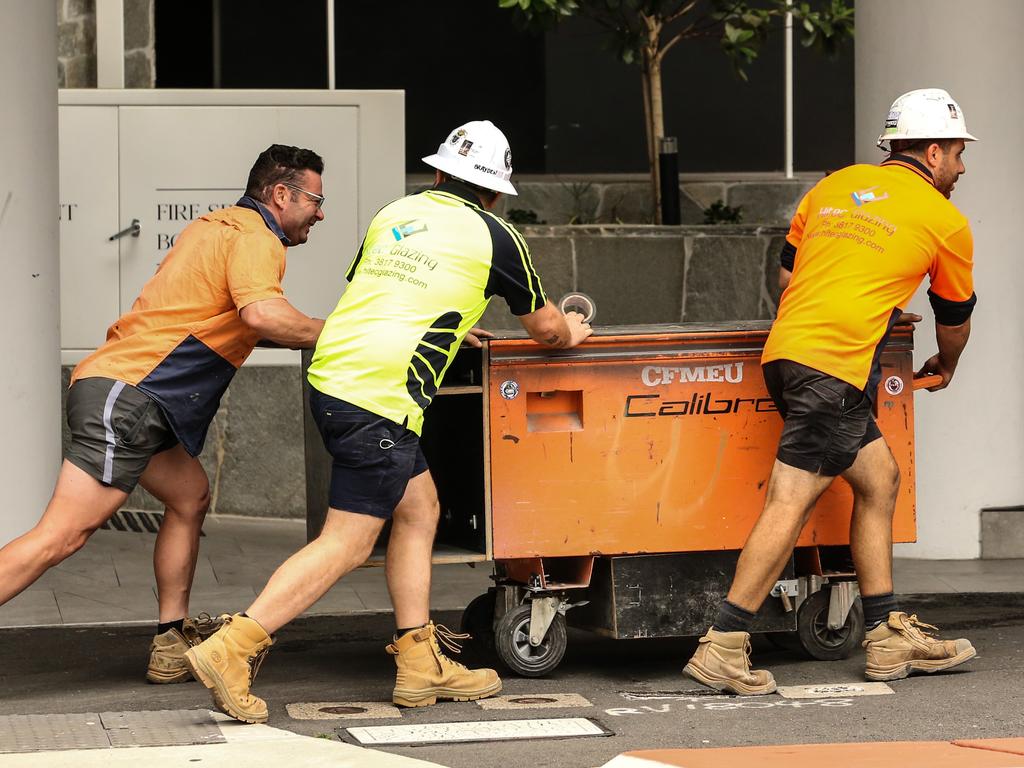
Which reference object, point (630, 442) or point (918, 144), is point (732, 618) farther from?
point (918, 144)

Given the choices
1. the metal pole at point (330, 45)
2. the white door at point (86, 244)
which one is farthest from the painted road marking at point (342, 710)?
the metal pole at point (330, 45)

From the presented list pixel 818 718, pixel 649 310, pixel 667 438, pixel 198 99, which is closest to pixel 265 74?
pixel 198 99

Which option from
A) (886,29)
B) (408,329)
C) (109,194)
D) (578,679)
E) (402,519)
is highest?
(886,29)

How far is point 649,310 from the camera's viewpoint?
1053cm

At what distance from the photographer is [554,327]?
5852mm

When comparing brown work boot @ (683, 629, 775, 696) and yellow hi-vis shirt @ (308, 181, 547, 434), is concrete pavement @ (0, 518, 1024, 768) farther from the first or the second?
yellow hi-vis shirt @ (308, 181, 547, 434)

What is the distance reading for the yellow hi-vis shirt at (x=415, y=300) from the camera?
5594mm

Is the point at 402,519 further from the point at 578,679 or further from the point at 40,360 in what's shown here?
the point at 40,360

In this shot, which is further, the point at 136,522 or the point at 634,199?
the point at 634,199

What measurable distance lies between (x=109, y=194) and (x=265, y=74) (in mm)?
1577

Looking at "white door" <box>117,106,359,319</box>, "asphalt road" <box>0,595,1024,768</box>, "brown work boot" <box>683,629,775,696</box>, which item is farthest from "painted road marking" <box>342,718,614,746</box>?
"white door" <box>117,106,359,319</box>

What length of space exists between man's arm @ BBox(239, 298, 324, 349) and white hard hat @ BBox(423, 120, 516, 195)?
0.68 m

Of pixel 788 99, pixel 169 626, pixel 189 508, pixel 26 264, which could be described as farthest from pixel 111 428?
pixel 788 99

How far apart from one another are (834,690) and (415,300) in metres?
1.95
